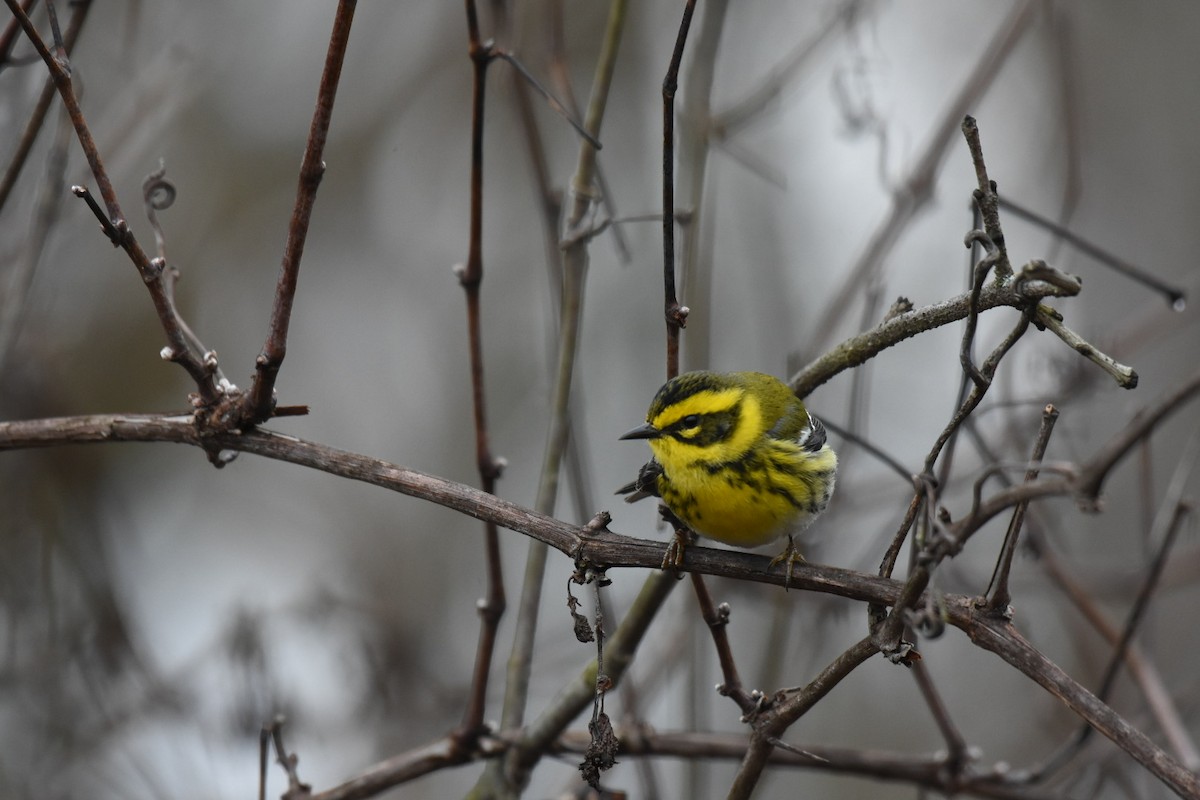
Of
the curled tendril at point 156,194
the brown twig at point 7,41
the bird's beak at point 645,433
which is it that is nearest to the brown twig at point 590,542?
the curled tendril at point 156,194

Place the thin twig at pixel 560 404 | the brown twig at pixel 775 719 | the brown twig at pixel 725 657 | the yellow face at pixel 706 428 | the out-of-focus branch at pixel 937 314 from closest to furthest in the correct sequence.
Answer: the out-of-focus branch at pixel 937 314 → the brown twig at pixel 775 719 → the brown twig at pixel 725 657 → the thin twig at pixel 560 404 → the yellow face at pixel 706 428

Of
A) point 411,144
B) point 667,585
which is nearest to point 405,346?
point 411,144

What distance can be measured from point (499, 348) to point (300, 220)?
250 inches

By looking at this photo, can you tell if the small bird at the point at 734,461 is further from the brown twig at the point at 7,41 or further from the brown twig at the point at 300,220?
the brown twig at the point at 7,41

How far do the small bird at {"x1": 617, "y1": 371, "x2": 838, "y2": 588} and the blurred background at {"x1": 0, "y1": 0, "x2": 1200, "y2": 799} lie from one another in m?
0.81

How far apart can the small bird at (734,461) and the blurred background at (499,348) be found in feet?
2.65

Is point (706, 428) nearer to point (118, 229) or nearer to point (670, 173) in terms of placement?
point (670, 173)

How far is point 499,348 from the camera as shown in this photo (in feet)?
27.5

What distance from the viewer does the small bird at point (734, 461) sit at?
115 inches

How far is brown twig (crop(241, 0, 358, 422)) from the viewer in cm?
191

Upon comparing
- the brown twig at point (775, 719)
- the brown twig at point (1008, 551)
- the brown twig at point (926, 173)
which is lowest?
the brown twig at point (775, 719)

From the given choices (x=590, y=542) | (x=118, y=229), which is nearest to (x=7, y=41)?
(x=118, y=229)

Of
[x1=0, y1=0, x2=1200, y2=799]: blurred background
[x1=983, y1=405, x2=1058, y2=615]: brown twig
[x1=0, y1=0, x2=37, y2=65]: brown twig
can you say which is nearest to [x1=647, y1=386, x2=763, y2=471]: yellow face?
[x1=0, y1=0, x2=1200, y2=799]: blurred background

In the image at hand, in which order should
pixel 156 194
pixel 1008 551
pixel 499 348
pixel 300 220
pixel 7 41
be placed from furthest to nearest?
pixel 499 348 < pixel 156 194 < pixel 7 41 < pixel 300 220 < pixel 1008 551
